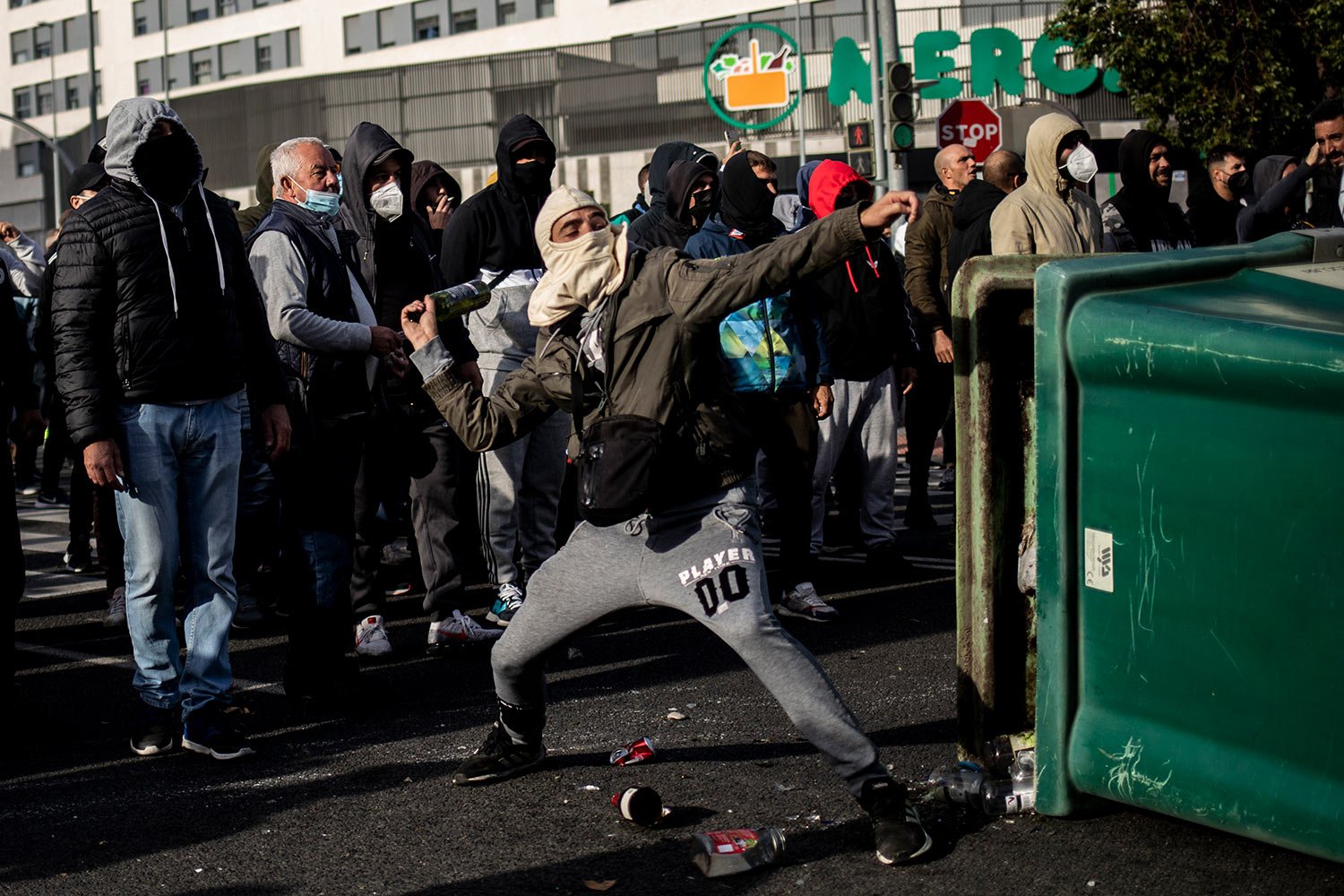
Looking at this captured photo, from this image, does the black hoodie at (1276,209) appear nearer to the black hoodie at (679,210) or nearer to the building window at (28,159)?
the black hoodie at (679,210)

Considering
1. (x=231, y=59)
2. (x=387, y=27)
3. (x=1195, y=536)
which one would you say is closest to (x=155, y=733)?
(x=1195, y=536)

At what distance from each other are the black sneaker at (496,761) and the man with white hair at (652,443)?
370mm

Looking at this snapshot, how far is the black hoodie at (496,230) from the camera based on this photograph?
723 centimetres

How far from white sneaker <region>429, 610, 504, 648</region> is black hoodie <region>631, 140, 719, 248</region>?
1.76 meters

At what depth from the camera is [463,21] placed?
171ft

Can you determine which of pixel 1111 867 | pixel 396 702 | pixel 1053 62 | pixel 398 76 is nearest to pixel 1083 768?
pixel 1111 867

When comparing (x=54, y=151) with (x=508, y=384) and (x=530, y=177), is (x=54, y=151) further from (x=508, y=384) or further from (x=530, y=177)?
(x=508, y=384)

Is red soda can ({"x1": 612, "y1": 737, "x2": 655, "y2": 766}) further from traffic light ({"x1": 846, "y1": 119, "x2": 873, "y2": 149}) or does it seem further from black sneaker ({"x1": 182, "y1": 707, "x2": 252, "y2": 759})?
traffic light ({"x1": 846, "y1": 119, "x2": 873, "y2": 149})

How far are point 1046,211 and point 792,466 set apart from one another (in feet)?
5.53

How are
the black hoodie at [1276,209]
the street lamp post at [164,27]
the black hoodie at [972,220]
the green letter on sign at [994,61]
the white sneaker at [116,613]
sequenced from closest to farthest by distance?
the white sneaker at [116,613], the black hoodie at [972,220], the black hoodie at [1276,209], the green letter on sign at [994,61], the street lamp post at [164,27]

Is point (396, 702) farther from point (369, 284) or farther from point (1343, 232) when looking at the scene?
point (1343, 232)

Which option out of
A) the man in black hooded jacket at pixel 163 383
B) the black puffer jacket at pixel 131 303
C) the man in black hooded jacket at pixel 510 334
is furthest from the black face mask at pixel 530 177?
the black puffer jacket at pixel 131 303

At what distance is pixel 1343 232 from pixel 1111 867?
1.74m

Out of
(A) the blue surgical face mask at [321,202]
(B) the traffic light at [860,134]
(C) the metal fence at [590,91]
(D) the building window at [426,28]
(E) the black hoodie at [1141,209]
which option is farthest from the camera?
(D) the building window at [426,28]
